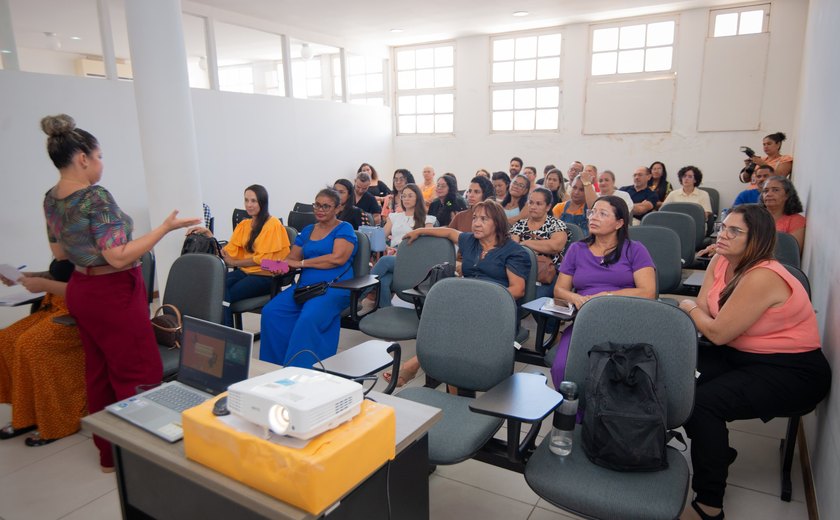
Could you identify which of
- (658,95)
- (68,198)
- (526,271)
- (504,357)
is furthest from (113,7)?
(658,95)

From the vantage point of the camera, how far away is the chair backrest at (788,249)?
127 inches

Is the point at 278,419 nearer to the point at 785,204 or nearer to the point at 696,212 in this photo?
the point at 785,204

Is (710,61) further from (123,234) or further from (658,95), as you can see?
(123,234)

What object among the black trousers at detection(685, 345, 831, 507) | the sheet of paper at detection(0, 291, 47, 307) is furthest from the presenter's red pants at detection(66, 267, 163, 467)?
the black trousers at detection(685, 345, 831, 507)

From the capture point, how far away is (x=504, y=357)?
82.9 inches

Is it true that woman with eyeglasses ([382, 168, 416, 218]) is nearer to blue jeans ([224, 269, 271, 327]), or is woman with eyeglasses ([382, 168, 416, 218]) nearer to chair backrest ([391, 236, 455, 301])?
blue jeans ([224, 269, 271, 327])

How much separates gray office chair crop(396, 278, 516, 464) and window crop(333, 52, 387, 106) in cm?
819

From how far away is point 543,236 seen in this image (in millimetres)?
3867

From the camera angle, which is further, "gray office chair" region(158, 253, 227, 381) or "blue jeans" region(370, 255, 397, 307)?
"blue jeans" region(370, 255, 397, 307)

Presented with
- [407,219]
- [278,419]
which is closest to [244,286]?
[407,219]

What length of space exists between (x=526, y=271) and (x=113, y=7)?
5.68m

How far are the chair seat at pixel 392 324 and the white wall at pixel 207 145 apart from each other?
12.4ft

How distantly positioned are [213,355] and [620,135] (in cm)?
776

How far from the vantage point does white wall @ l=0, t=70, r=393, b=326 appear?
15.8ft
